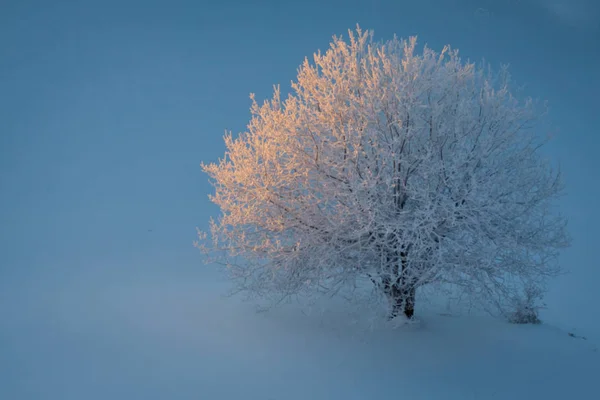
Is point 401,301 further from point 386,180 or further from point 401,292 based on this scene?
point 386,180

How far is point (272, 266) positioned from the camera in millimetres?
10047

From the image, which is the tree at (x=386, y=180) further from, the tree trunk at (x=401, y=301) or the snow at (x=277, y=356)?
the snow at (x=277, y=356)

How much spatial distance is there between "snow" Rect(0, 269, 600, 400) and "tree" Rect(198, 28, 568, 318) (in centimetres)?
140

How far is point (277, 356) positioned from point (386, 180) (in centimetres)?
440

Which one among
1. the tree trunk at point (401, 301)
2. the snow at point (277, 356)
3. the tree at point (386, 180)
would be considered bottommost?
the snow at point (277, 356)

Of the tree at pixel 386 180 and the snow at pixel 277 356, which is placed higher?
the tree at pixel 386 180

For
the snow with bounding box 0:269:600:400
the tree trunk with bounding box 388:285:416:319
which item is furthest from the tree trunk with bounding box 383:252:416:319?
the snow with bounding box 0:269:600:400

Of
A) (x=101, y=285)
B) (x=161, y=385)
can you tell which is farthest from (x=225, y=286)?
(x=161, y=385)

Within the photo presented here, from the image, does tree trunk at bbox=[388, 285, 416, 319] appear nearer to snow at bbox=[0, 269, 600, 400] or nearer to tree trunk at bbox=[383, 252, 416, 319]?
tree trunk at bbox=[383, 252, 416, 319]

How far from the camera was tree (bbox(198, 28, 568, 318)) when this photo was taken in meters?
8.85

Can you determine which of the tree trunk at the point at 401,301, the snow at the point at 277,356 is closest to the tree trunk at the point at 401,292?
the tree trunk at the point at 401,301

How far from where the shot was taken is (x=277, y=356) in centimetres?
964

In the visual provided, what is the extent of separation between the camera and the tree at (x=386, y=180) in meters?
8.85

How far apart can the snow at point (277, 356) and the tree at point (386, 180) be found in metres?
1.40
